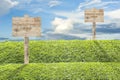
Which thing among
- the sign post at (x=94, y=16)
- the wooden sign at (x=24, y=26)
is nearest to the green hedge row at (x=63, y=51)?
the wooden sign at (x=24, y=26)

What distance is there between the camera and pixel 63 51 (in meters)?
16.1

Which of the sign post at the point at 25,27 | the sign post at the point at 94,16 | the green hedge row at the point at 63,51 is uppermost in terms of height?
the sign post at the point at 94,16

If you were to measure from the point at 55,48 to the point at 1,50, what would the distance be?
9.11 ft

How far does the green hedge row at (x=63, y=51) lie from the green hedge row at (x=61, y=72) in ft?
5.50

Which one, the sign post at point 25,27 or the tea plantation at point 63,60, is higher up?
the sign post at point 25,27

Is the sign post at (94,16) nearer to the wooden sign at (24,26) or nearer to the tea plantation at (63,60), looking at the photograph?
the tea plantation at (63,60)

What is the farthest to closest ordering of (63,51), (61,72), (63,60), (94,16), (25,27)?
1. (94,16)
2. (63,51)
3. (63,60)
4. (25,27)
5. (61,72)

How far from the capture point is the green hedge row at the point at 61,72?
12.8 m

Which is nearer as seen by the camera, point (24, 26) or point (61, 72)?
point (61, 72)

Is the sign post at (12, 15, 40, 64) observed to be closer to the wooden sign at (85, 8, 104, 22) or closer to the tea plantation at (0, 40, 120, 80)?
the tea plantation at (0, 40, 120, 80)

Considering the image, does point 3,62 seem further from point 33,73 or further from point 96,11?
point 96,11

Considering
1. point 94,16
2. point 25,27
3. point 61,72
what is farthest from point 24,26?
point 94,16

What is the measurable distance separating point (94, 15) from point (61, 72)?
7529mm

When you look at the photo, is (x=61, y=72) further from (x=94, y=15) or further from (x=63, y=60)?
(x=94, y=15)
